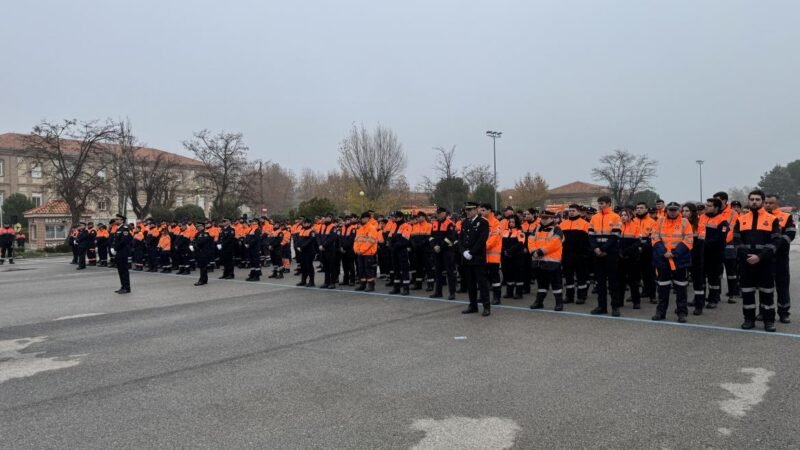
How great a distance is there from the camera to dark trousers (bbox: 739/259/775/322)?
7562 millimetres

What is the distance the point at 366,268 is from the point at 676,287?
697 centimetres

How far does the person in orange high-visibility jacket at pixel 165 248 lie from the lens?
19359mm

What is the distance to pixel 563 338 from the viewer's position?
7.43m

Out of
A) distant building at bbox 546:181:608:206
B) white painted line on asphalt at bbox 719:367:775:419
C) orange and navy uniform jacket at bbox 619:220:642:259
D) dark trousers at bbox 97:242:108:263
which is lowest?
white painted line on asphalt at bbox 719:367:775:419

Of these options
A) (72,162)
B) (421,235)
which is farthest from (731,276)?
(72,162)

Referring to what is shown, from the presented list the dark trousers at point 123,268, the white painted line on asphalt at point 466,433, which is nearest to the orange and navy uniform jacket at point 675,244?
the white painted line on asphalt at point 466,433

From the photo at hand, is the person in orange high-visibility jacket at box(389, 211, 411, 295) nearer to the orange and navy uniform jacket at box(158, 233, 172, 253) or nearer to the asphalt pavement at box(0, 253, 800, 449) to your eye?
the asphalt pavement at box(0, 253, 800, 449)

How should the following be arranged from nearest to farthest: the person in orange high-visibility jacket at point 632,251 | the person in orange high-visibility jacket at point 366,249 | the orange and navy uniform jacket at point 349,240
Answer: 1. the person in orange high-visibility jacket at point 632,251
2. the person in orange high-visibility jacket at point 366,249
3. the orange and navy uniform jacket at point 349,240

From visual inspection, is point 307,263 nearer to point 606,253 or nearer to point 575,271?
point 575,271

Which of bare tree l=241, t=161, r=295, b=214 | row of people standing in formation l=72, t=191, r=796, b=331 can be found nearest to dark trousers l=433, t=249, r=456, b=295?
row of people standing in formation l=72, t=191, r=796, b=331

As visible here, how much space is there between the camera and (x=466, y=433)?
4234 millimetres

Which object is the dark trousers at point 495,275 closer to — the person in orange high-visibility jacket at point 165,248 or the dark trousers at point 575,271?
the dark trousers at point 575,271

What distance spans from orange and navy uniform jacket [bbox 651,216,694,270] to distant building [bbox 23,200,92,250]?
164 ft

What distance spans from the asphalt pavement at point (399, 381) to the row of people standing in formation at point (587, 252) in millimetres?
606
